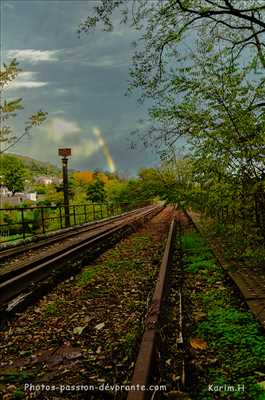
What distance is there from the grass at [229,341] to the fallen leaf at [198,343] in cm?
6

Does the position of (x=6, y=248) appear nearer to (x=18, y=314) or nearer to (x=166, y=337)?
(x=18, y=314)

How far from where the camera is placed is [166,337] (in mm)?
4070

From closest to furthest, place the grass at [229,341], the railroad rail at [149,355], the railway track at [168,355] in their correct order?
the railroad rail at [149,355]
the railway track at [168,355]
the grass at [229,341]

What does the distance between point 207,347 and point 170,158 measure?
6.77 meters

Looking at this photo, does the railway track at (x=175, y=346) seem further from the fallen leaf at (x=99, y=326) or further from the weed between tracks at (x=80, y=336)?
the fallen leaf at (x=99, y=326)

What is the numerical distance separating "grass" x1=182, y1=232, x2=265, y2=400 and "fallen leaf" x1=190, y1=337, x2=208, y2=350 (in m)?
0.06

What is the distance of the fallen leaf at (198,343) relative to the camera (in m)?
3.85

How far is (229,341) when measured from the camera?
3.95m

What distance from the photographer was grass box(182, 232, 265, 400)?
304cm

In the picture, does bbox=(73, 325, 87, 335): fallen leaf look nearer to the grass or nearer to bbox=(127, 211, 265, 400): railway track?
bbox=(127, 211, 265, 400): railway track

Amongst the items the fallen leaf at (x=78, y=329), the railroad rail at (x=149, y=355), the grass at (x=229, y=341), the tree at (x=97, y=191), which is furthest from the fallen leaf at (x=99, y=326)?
the tree at (x=97, y=191)

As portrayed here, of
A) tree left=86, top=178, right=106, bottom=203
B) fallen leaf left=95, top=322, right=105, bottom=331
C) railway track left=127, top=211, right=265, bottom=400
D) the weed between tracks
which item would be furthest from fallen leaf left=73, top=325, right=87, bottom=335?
tree left=86, top=178, right=106, bottom=203

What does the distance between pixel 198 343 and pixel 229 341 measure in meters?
0.32

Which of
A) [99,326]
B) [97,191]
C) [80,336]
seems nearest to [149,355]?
[80,336]
